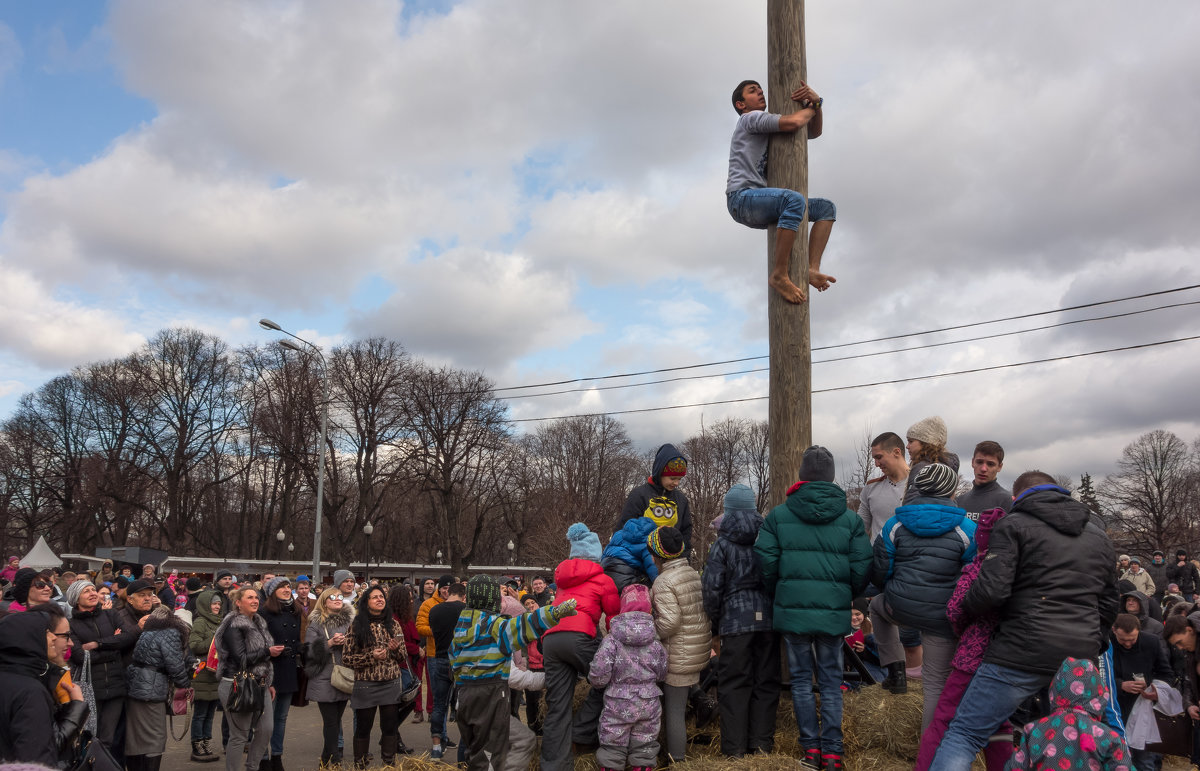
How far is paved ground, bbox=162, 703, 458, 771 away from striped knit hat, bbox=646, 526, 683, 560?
367cm

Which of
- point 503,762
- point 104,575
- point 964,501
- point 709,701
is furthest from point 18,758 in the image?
point 104,575

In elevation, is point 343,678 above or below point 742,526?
below

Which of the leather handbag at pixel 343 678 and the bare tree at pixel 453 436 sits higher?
the bare tree at pixel 453 436

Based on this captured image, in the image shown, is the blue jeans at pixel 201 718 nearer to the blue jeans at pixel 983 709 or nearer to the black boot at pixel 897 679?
the black boot at pixel 897 679

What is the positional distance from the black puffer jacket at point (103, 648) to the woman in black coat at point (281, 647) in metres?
1.33

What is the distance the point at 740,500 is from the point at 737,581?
0.63 meters

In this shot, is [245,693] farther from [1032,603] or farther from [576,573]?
[1032,603]

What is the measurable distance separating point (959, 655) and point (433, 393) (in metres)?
44.1

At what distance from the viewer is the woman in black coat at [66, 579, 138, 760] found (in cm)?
693

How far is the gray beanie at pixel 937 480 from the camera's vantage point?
526cm

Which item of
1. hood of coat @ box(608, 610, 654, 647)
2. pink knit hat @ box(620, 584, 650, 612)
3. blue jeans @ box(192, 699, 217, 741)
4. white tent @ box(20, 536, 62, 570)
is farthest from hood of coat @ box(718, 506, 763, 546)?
white tent @ box(20, 536, 62, 570)

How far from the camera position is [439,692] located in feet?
30.2

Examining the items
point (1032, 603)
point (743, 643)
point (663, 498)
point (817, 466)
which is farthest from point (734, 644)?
point (1032, 603)

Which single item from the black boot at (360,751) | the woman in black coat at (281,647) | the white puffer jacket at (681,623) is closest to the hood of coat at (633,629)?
the white puffer jacket at (681,623)
